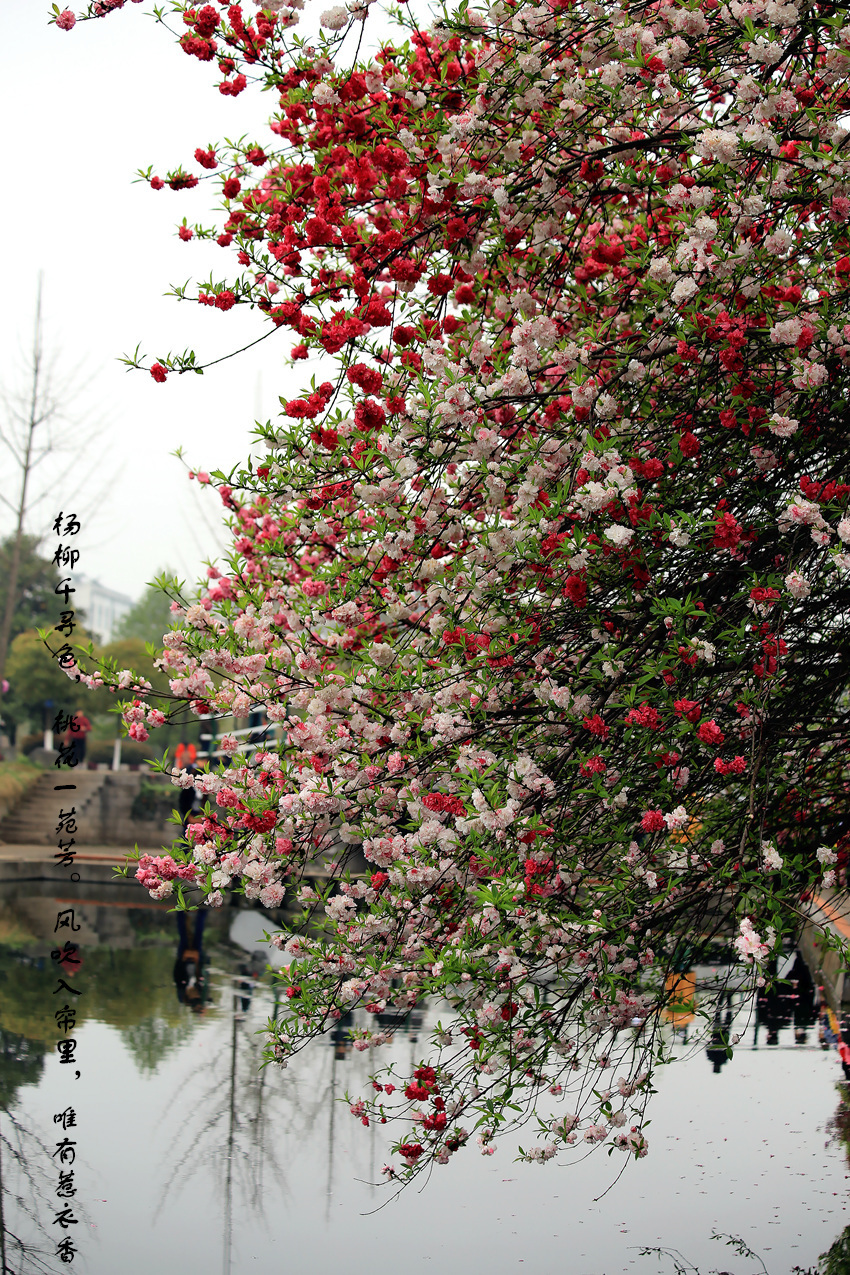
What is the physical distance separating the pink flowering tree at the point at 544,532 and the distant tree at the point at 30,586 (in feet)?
113

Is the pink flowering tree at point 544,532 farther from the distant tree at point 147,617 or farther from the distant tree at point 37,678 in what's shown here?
the distant tree at point 147,617

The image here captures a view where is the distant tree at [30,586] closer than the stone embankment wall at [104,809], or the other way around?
the stone embankment wall at [104,809]

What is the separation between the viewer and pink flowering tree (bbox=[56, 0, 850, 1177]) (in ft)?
12.1

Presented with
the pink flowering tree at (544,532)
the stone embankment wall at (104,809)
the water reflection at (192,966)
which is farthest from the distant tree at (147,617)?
the pink flowering tree at (544,532)

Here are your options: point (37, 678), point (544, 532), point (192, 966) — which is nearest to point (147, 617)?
point (37, 678)

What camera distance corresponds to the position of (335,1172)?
642 cm

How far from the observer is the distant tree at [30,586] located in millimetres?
37688

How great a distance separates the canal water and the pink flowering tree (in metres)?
0.99

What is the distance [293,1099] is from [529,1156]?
3.83 metres

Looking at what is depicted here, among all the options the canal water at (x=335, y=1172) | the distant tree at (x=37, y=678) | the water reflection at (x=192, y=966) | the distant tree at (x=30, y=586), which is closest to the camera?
the canal water at (x=335, y=1172)

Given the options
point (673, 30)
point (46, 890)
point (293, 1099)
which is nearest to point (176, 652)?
point (673, 30)

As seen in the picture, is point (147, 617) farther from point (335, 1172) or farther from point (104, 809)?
A: point (335, 1172)

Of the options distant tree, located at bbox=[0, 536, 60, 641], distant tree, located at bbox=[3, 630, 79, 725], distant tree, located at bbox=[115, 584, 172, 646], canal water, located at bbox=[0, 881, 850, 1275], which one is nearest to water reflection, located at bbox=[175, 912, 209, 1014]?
canal water, located at bbox=[0, 881, 850, 1275]

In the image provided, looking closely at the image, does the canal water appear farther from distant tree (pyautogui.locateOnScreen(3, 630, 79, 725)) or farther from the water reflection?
distant tree (pyautogui.locateOnScreen(3, 630, 79, 725))
